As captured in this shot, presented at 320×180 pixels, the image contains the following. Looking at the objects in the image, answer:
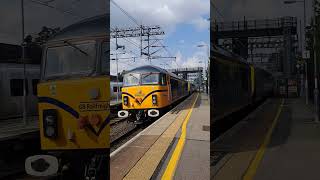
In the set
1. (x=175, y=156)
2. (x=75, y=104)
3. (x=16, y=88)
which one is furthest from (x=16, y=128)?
(x=175, y=156)

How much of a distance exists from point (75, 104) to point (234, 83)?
0.89 m

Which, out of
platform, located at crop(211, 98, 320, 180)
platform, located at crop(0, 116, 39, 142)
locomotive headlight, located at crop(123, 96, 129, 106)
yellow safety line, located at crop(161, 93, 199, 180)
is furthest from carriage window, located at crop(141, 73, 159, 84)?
platform, located at crop(0, 116, 39, 142)

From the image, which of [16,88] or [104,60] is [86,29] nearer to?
[104,60]

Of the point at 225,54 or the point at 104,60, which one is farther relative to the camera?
the point at 225,54

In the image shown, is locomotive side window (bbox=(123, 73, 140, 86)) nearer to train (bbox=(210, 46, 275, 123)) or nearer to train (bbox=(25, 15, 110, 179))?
train (bbox=(25, 15, 110, 179))

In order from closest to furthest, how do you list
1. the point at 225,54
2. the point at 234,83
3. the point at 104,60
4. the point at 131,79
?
the point at 104,60, the point at 131,79, the point at 225,54, the point at 234,83

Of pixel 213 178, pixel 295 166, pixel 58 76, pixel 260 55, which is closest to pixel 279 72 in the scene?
pixel 260 55

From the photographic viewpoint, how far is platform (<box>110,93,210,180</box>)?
139cm

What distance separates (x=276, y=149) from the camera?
66.4 inches

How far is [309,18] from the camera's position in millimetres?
1769

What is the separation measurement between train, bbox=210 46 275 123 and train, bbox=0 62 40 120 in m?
0.79

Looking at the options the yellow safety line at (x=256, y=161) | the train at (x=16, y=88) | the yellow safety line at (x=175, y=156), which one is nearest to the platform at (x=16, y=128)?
the train at (x=16, y=88)

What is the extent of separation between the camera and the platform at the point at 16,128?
1535mm

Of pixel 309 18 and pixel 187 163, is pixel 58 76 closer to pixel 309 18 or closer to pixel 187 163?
pixel 187 163
